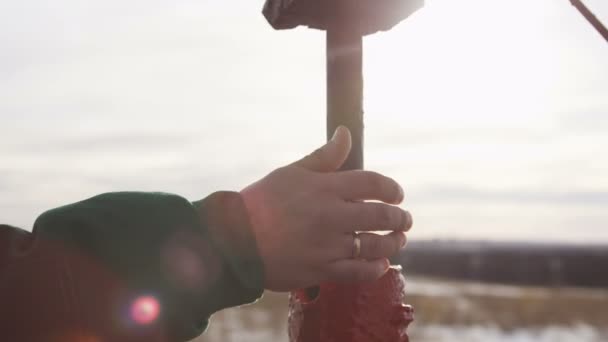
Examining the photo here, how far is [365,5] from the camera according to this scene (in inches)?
55.7

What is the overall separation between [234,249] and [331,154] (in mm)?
224

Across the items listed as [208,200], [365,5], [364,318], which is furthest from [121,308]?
[365,5]

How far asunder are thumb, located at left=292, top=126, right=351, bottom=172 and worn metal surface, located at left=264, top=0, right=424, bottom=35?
21 centimetres

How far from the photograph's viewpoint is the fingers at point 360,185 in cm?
133

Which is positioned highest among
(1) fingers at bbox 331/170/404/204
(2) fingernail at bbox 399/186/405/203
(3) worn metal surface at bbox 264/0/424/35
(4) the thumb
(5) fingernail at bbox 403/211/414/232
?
(3) worn metal surface at bbox 264/0/424/35

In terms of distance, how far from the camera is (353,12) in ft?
4.66

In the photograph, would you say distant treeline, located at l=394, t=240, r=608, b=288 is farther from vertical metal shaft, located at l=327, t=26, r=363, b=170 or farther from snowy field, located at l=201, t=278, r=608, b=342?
vertical metal shaft, located at l=327, t=26, r=363, b=170

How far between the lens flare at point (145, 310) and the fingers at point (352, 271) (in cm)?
29

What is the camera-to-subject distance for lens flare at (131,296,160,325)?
1240 millimetres

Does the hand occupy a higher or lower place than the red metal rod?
lower

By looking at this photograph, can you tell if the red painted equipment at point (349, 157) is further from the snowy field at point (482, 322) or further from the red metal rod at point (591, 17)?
the snowy field at point (482, 322)

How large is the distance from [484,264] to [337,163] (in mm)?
49325

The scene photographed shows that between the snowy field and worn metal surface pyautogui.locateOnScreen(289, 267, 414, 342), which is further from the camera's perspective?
the snowy field

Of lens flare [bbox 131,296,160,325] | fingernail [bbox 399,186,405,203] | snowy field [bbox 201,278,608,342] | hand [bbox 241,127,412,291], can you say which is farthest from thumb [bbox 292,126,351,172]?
snowy field [bbox 201,278,608,342]
